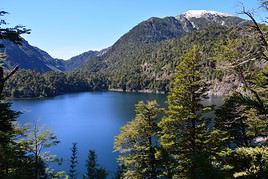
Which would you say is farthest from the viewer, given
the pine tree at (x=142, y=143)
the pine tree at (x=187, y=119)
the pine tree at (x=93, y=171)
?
the pine tree at (x=93, y=171)

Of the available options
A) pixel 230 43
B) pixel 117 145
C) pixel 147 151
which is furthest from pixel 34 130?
pixel 230 43

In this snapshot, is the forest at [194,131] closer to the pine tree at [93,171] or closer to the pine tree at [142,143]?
the pine tree at [142,143]

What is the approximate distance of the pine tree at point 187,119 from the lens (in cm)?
2252

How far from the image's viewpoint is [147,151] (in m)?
28.0

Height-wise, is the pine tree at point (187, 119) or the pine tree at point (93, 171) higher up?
the pine tree at point (187, 119)

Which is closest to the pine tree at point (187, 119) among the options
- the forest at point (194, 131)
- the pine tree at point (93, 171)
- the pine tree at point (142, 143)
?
the forest at point (194, 131)

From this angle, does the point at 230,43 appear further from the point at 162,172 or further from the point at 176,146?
the point at 162,172

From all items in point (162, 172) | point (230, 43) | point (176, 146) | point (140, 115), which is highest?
point (230, 43)

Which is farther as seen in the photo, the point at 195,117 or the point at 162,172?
the point at 162,172

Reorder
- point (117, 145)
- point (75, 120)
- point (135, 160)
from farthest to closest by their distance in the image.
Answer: point (75, 120) → point (117, 145) → point (135, 160)

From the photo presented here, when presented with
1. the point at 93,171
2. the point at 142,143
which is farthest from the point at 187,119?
the point at 93,171

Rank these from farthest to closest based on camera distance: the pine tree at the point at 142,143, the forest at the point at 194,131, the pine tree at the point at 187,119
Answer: the pine tree at the point at 142,143 → the pine tree at the point at 187,119 → the forest at the point at 194,131

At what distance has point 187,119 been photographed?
2288 centimetres

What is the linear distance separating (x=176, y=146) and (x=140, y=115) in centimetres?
648
